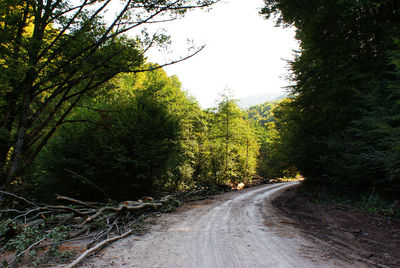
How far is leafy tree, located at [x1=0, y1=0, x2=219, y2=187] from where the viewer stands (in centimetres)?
543

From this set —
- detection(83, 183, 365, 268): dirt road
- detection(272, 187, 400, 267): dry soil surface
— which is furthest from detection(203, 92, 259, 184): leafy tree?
detection(83, 183, 365, 268): dirt road

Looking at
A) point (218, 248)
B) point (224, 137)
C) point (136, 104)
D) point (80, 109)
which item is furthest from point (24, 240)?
point (224, 137)

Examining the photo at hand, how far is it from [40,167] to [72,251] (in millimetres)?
8074

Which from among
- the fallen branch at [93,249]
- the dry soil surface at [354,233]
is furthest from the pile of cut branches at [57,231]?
the dry soil surface at [354,233]

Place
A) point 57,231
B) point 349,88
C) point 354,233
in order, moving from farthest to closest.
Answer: point 349,88 → point 354,233 → point 57,231

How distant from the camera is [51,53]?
5.93 metres

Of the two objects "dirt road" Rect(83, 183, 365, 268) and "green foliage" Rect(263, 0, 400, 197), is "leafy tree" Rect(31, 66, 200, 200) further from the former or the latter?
"green foliage" Rect(263, 0, 400, 197)

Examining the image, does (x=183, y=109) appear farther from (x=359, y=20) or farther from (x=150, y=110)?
(x=359, y=20)

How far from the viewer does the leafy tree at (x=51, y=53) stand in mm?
5426

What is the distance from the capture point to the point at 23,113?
18.4 ft

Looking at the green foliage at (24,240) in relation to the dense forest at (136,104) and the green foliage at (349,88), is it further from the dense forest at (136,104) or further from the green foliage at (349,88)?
the green foliage at (349,88)

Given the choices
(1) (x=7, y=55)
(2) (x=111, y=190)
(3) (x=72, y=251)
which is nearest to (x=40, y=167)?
(2) (x=111, y=190)

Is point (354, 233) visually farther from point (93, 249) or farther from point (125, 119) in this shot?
point (125, 119)

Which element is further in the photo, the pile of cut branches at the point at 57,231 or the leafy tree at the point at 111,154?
the leafy tree at the point at 111,154
